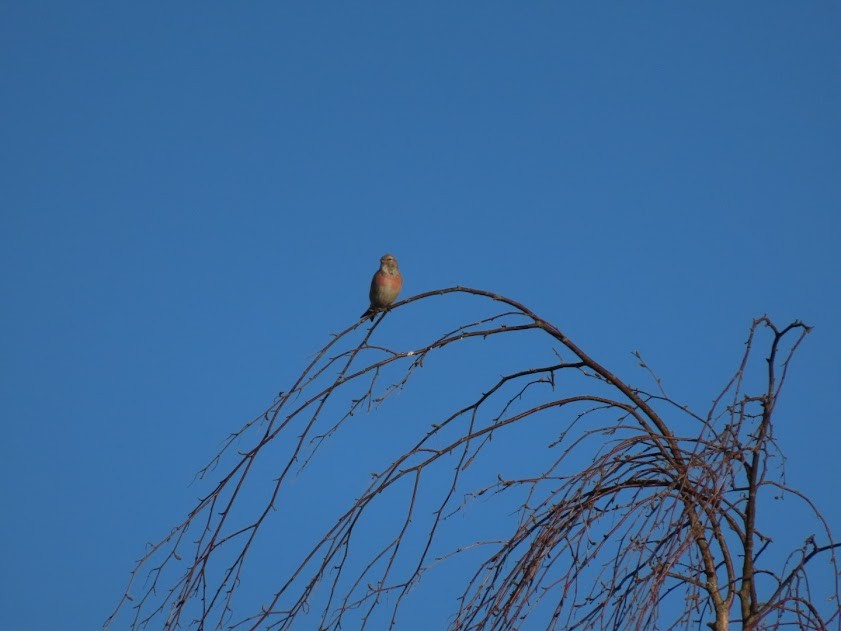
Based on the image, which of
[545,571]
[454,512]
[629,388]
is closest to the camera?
[545,571]

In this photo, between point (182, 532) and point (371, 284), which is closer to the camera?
point (182, 532)

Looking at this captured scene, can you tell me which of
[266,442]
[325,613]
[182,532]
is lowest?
[325,613]

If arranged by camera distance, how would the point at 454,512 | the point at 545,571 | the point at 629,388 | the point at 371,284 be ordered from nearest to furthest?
1. the point at 545,571
2. the point at 454,512
3. the point at 629,388
4. the point at 371,284

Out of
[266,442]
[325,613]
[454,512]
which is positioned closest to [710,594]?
[454,512]

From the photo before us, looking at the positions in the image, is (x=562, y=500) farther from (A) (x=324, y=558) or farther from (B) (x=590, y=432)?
(A) (x=324, y=558)

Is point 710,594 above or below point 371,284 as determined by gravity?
below

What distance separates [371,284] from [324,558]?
3.55 m

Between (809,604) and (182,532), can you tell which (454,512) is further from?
(809,604)

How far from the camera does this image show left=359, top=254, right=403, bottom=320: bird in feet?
19.6

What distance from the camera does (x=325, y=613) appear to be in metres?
2.65

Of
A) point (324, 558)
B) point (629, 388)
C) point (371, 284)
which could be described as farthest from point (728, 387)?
point (371, 284)

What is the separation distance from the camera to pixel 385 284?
19.6 ft

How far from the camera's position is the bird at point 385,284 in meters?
5.97

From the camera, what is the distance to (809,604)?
2.64 meters
